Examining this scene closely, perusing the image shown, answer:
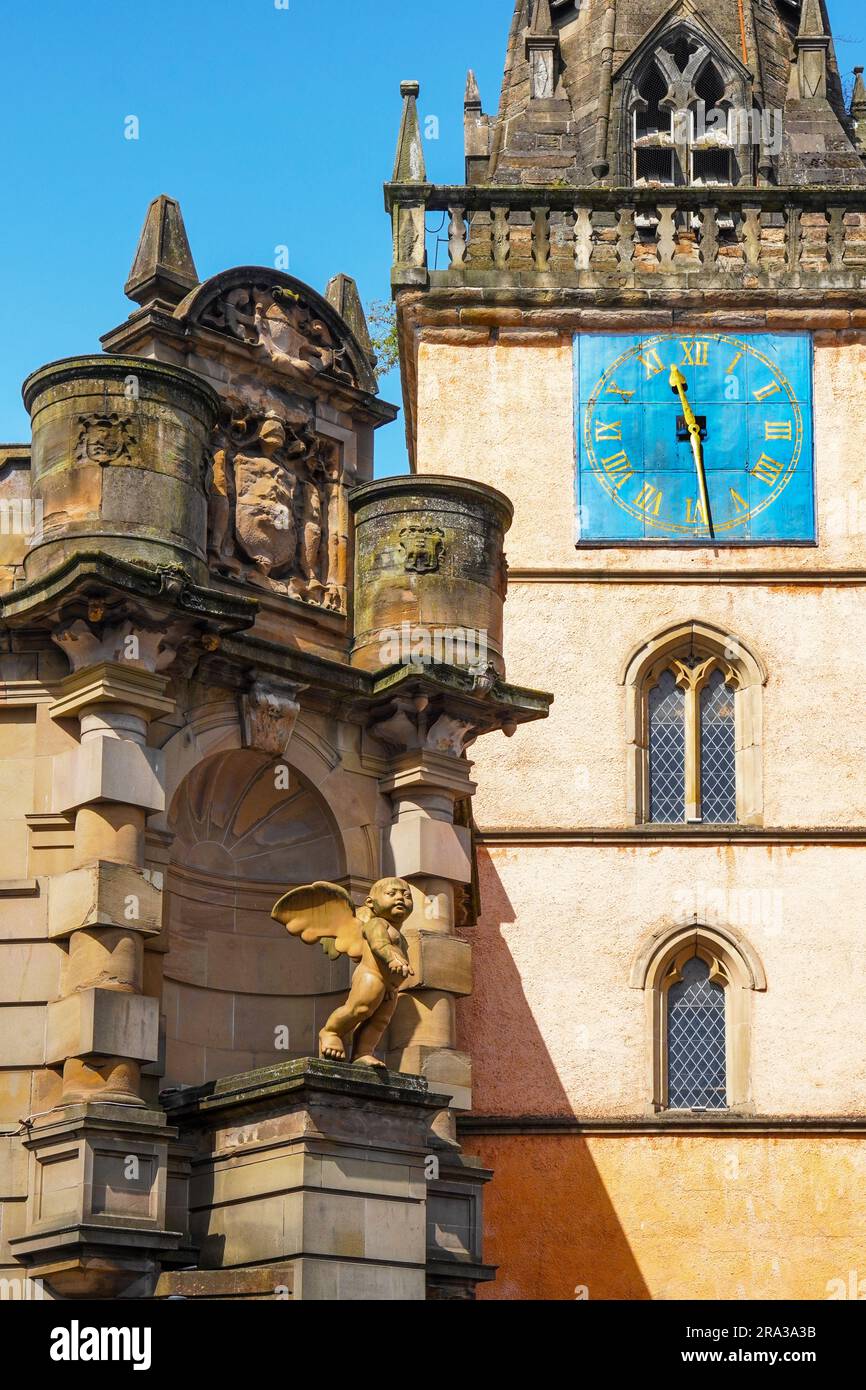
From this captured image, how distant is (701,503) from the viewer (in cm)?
3066

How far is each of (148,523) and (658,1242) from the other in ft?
37.2

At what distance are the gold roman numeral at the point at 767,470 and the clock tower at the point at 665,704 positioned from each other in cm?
4

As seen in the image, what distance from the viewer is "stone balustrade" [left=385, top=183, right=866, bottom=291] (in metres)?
31.4

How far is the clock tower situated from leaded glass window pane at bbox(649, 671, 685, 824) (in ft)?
0.13

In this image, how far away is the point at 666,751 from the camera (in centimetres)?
2997

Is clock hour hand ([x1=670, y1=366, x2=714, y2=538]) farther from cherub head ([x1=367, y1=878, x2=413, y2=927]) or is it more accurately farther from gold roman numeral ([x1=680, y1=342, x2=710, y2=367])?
cherub head ([x1=367, y1=878, x2=413, y2=927])

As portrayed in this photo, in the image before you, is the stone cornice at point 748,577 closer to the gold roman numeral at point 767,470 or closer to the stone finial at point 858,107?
the gold roman numeral at point 767,470

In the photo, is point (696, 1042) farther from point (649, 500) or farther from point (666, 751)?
point (649, 500)

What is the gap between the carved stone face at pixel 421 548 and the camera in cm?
2127

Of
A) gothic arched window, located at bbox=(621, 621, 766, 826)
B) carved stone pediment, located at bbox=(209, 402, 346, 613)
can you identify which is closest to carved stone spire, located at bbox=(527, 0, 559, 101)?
gothic arched window, located at bbox=(621, 621, 766, 826)

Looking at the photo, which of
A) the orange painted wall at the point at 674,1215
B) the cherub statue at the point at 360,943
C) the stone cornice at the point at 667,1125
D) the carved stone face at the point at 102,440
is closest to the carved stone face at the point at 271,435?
the carved stone face at the point at 102,440

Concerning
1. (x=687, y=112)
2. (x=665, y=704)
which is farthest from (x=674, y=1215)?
(x=687, y=112)

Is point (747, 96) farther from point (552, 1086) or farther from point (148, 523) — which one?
point (148, 523)
